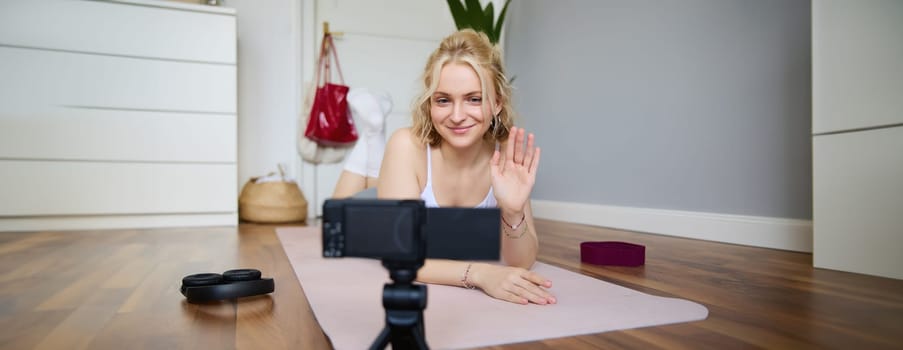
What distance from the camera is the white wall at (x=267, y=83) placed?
374cm

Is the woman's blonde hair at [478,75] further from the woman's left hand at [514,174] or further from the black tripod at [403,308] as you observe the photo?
the black tripod at [403,308]

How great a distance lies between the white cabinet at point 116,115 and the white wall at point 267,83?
2.06 feet

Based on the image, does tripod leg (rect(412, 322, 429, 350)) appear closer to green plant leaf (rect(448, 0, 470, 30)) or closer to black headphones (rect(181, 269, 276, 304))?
black headphones (rect(181, 269, 276, 304))

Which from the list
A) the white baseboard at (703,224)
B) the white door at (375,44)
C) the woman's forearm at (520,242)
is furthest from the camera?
the white door at (375,44)

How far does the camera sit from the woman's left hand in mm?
1073

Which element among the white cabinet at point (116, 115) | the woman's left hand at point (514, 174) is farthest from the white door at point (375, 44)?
the woman's left hand at point (514, 174)

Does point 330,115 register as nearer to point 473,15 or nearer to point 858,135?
point 473,15

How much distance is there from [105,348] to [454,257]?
0.65 metres

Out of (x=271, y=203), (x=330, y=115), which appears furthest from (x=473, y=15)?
(x=271, y=203)

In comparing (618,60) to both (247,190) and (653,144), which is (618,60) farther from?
(247,190)

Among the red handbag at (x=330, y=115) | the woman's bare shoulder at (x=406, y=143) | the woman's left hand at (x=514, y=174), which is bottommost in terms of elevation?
the woman's left hand at (x=514, y=174)

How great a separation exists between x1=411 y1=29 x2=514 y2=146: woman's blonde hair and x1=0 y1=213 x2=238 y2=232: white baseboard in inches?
84.7

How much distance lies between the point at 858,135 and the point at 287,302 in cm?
161

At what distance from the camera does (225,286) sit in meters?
1.22
